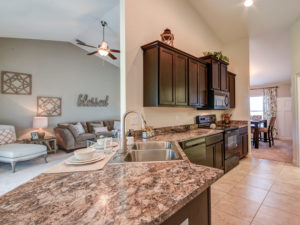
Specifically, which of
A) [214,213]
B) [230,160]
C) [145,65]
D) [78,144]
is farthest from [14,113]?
[230,160]

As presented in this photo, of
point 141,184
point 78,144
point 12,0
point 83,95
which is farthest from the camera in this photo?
point 83,95

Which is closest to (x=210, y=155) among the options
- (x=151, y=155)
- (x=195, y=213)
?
(x=151, y=155)

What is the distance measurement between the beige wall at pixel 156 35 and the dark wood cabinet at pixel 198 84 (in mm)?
378

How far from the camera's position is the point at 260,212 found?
1.97 metres

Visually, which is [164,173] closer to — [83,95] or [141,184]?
[141,184]

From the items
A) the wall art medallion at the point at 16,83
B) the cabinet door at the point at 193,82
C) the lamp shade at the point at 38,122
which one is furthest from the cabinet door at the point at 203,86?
the wall art medallion at the point at 16,83

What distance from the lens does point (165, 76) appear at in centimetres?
238

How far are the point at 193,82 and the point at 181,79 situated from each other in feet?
1.31

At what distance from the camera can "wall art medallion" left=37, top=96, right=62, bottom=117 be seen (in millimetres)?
5027

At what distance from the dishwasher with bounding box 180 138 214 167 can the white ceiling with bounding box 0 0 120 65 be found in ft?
11.6

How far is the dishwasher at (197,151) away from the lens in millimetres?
2201

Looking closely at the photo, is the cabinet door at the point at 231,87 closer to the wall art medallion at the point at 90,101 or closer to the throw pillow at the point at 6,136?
the wall art medallion at the point at 90,101

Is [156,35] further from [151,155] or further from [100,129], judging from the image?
[100,129]

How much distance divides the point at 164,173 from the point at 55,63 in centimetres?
604
